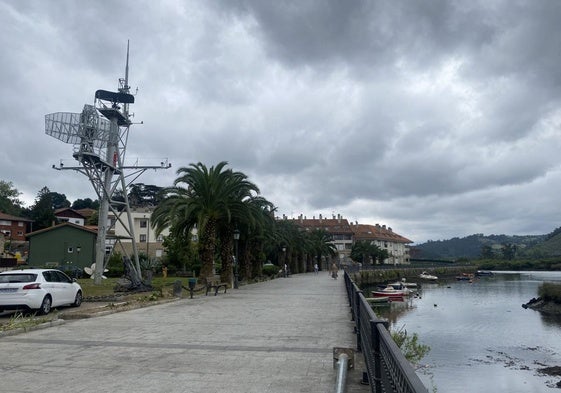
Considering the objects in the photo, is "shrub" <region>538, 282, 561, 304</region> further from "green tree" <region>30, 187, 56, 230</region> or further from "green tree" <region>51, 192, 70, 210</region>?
"green tree" <region>51, 192, 70, 210</region>

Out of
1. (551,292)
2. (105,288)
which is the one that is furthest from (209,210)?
(551,292)

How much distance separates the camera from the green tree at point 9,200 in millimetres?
97838

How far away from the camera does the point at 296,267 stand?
232ft

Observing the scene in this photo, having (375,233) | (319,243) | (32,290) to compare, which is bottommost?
(32,290)

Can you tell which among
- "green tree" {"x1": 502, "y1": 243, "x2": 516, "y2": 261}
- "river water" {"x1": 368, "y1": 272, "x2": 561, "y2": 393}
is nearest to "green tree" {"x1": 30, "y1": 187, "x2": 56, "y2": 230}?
"river water" {"x1": 368, "y1": 272, "x2": 561, "y2": 393}

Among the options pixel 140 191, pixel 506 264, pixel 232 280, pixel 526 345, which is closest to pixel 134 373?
pixel 526 345

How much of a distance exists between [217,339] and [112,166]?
107 ft

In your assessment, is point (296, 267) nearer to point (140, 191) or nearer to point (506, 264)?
point (140, 191)

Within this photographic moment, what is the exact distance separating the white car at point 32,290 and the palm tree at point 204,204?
469 inches

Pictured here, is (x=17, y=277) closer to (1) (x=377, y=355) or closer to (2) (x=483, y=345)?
(1) (x=377, y=355)

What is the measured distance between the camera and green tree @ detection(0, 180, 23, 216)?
9784 cm

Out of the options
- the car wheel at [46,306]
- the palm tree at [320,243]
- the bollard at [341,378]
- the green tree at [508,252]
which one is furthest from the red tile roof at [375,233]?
the bollard at [341,378]

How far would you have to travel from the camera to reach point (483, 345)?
23656 millimetres

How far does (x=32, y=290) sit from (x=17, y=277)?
860mm
